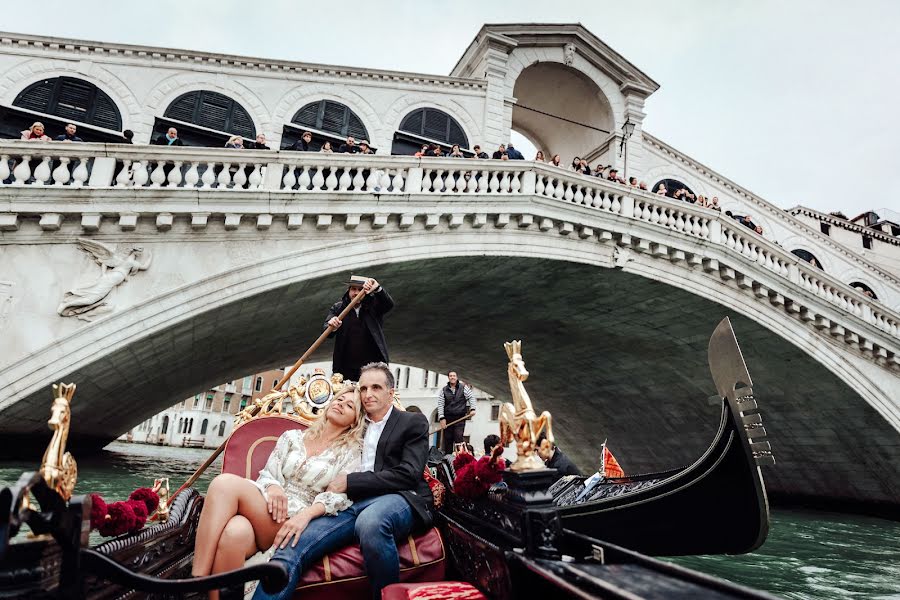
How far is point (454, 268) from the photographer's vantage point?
308 inches

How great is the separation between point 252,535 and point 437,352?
11.3 metres

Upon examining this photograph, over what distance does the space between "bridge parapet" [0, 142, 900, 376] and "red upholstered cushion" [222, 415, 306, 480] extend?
4195mm

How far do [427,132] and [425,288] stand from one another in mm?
3410

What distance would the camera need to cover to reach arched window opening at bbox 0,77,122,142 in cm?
769

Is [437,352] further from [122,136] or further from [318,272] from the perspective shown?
[122,136]

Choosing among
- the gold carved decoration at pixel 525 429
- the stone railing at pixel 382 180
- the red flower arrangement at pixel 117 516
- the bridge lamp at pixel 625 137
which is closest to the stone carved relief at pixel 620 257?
the stone railing at pixel 382 180

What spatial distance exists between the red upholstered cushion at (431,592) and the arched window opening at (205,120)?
8.44 meters

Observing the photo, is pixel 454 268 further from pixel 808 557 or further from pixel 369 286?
pixel 808 557

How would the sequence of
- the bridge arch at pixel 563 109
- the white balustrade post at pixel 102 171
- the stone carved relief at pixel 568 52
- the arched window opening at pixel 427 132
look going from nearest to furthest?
the white balustrade post at pixel 102 171 < the arched window opening at pixel 427 132 < the stone carved relief at pixel 568 52 < the bridge arch at pixel 563 109

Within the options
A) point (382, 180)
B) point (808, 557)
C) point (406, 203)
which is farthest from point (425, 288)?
point (808, 557)

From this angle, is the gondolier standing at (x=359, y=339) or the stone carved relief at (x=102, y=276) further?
the stone carved relief at (x=102, y=276)

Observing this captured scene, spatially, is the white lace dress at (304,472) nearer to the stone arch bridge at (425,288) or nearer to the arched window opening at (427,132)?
the stone arch bridge at (425,288)

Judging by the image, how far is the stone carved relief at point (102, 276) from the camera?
556 cm

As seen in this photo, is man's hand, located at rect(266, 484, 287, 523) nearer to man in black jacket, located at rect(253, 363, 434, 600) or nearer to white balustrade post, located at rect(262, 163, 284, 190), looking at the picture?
man in black jacket, located at rect(253, 363, 434, 600)
